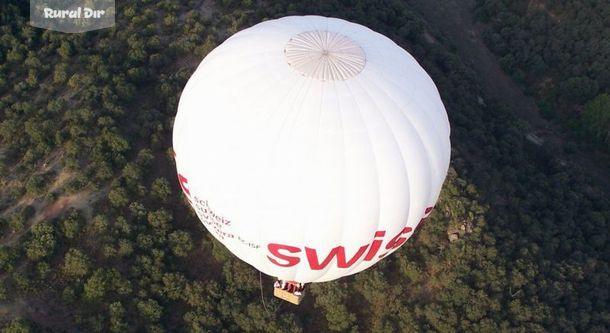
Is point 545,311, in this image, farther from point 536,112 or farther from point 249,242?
point 536,112

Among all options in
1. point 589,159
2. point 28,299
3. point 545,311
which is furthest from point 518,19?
point 28,299

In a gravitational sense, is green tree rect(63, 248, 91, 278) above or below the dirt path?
below

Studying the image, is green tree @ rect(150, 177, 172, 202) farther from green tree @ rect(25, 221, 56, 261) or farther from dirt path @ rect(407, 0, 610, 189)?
dirt path @ rect(407, 0, 610, 189)

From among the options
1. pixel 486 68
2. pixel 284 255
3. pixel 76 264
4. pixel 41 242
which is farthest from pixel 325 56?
pixel 486 68

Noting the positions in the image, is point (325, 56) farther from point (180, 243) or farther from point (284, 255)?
point (180, 243)

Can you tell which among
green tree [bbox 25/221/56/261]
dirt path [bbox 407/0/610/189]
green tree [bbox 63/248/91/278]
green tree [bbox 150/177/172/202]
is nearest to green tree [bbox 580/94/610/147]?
dirt path [bbox 407/0/610/189]

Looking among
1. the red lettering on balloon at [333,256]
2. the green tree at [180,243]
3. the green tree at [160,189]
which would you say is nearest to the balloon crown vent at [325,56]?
the red lettering on balloon at [333,256]
